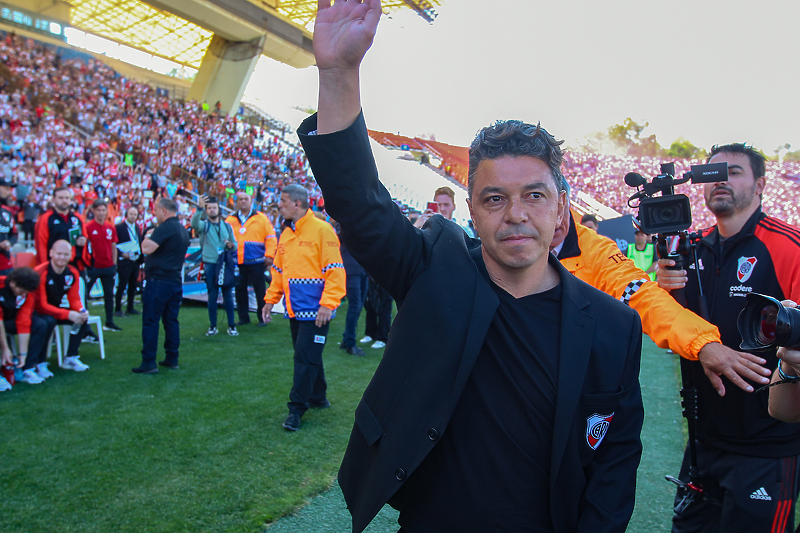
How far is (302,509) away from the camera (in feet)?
10.9

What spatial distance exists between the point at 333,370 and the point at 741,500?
495 cm

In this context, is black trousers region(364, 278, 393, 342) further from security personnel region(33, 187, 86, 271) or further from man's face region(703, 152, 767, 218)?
man's face region(703, 152, 767, 218)

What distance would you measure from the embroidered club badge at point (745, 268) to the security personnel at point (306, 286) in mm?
3125

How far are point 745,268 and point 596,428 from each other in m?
1.65

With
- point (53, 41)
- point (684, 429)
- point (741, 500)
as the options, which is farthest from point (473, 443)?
point (53, 41)

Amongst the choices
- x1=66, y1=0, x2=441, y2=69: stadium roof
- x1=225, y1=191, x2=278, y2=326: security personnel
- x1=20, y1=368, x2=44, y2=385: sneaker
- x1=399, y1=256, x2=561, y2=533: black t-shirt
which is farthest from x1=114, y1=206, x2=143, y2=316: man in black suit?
x1=66, y1=0, x2=441, y2=69: stadium roof

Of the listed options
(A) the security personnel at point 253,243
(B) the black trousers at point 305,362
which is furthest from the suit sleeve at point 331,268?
(A) the security personnel at point 253,243

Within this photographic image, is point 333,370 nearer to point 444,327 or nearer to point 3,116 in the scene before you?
point 444,327

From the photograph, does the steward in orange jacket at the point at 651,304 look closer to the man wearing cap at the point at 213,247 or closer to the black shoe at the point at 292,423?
the black shoe at the point at 292,423

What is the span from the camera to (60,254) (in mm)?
6234

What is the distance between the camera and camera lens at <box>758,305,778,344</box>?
1.73 metres

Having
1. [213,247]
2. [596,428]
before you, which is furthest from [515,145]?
[213,247]

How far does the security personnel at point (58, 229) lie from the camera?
7512 millimetres

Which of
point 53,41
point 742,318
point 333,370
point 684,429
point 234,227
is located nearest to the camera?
point 742,318
